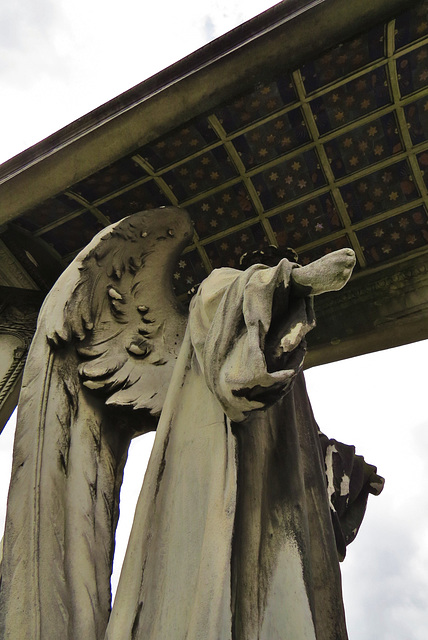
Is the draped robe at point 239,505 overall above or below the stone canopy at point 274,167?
below

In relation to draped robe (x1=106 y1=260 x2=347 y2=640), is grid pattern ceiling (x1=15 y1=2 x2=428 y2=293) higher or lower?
higher

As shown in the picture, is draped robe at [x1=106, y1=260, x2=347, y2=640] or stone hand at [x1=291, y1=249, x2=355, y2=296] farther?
stone hand at [x1=291, y1=249, x2=355, y2=296]

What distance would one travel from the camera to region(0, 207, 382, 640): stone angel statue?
207 centimetres

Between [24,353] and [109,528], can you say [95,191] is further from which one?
[109,528]

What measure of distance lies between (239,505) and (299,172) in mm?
3164

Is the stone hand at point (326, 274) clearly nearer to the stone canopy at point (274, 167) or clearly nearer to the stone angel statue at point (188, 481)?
the stone angel statue at point (188, 481)

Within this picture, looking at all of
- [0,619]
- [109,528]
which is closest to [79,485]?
[109,528]

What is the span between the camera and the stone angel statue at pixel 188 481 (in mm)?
2070

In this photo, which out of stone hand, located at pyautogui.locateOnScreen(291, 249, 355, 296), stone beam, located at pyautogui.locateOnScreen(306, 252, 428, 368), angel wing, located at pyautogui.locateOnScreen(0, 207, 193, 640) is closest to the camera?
stone hand, located at pyautogui.locateOnScreen(291, 249, 355, 296)

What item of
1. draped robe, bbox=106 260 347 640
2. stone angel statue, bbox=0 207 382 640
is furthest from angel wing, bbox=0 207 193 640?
draped robe, bbox=106 260 347 640

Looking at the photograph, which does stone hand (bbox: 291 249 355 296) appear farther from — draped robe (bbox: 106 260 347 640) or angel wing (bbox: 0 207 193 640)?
angel wing (bbox: 0 207 193 640)

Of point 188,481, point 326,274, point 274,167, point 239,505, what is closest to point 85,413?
point 188,481

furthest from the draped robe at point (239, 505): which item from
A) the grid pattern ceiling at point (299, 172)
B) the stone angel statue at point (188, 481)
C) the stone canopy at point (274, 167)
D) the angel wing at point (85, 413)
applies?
the grid pattern ceiling at point (299, 172)

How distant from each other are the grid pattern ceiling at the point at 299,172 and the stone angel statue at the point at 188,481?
2.05 m
